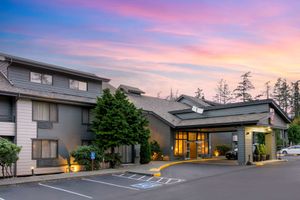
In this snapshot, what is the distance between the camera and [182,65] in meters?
33.7

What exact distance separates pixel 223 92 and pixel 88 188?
249 ft

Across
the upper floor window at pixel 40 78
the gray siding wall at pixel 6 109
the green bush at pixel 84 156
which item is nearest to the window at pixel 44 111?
the gray siding wall at pixel 6 109

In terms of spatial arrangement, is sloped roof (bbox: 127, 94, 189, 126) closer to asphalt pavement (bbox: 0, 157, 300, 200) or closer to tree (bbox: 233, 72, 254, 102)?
asphalt pavement (bbox: 0, 157, 300, 200)

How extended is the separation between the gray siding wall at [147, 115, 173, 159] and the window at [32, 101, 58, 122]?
14.0 metres

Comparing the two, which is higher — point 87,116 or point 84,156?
point 87,116

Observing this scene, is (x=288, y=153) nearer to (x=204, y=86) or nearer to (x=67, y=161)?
(x=67, y=161)

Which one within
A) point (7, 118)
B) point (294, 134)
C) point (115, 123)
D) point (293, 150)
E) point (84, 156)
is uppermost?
point (7, 118)

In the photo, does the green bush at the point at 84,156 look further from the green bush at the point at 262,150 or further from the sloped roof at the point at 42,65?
the green bush at the point at 262,150

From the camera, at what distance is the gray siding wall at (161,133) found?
35.7 metres

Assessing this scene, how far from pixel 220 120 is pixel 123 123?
11.6 m

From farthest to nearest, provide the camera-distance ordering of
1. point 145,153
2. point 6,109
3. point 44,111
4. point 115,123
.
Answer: point 145,153
point 115,123
point 44,111
point 6,109

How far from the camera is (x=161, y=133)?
120 feet

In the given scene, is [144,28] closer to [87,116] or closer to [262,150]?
[87,116]

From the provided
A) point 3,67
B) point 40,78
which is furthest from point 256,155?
point 3,67
